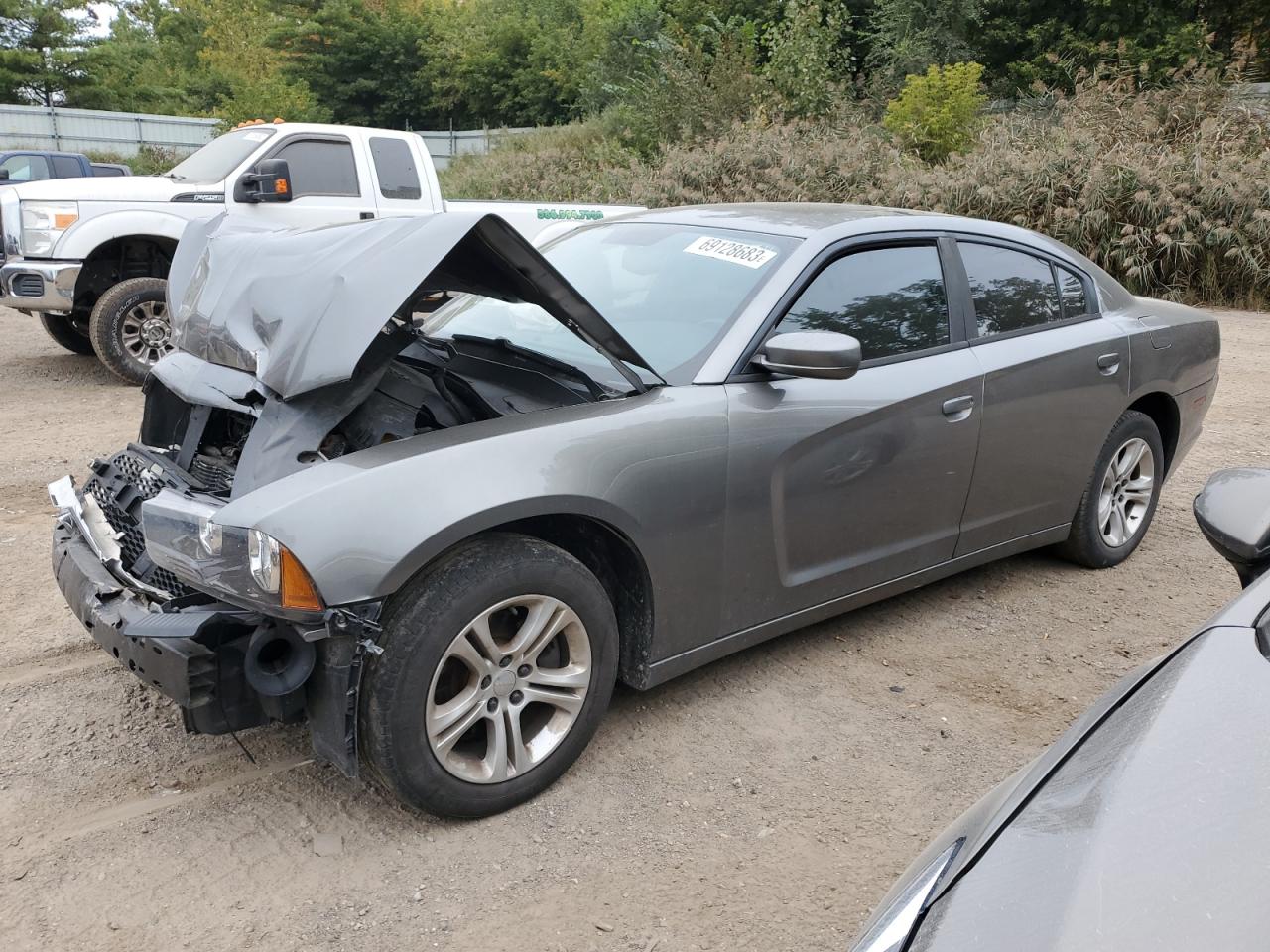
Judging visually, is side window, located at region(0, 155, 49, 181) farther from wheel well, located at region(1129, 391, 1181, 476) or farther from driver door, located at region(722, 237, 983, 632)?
wheel well, located at region(1129, 391, 1181, 476)

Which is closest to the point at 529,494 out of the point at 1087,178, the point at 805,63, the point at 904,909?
the point at 904,909

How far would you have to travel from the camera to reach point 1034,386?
417cm

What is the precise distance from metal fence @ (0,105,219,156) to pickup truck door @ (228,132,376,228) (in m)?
24.5

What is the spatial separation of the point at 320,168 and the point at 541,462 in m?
7.32

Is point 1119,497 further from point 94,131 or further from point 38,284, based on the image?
point 94,131

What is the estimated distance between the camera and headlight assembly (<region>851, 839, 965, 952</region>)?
1.52 m

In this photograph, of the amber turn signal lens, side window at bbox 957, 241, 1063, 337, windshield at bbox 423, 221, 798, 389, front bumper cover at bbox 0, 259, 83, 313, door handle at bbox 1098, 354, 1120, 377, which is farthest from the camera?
front bumper cover at bbox 0, 259, 83, 313

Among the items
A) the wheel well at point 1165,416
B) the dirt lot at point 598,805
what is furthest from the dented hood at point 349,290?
the wheel well at point 1165,416

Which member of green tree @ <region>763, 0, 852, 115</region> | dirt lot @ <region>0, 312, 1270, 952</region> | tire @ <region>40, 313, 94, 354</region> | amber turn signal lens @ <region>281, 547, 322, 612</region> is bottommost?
dirt lot @ <region>0, 312, 1270, 952</region>

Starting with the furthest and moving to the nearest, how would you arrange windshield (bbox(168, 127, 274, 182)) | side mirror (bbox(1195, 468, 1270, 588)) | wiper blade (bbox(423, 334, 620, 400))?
windshield (bbox(168, 127, 274, 182)), wiper blade (bbox(423, 334, 620, 400)), side mirror (bbox(1195, 468, 1270, 588))

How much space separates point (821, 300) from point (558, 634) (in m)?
1.50

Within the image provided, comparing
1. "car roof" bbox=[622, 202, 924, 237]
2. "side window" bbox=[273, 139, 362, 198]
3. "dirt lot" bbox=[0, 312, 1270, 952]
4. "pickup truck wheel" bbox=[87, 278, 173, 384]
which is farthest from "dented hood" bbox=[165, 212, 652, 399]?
"side window" bbox=[273, 139, 362, 198]

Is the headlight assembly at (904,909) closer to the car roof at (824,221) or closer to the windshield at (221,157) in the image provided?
the car roof at (824,221)

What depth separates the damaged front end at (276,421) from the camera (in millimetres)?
2582
